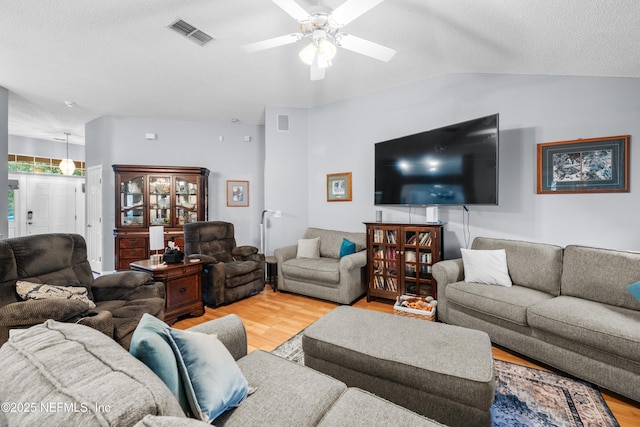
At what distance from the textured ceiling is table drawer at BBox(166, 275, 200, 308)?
2.39 m

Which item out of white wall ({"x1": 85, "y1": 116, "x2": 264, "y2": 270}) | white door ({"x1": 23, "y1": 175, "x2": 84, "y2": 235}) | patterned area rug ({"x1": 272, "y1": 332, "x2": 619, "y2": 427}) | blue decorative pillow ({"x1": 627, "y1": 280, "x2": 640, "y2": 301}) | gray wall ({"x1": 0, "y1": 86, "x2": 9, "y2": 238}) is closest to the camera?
Result: patterned area rug ({"x1": 272, "y1": 332, "x2": 619, "y2": 427})

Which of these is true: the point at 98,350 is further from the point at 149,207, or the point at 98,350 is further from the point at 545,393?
the point at 149,207

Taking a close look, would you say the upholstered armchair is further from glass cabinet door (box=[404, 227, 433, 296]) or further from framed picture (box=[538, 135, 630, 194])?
framed picture (box=[538, 135, 630, 194])

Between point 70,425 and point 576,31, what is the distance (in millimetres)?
3480

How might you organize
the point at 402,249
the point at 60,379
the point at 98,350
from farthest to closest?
the point at 402,249 < the point at 98,350 < the point at 60,379

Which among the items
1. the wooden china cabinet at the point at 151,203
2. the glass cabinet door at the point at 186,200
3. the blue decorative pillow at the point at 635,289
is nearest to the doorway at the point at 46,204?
the wooden china cabinet at the point at 151,203

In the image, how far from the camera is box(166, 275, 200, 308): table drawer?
9.78 ft

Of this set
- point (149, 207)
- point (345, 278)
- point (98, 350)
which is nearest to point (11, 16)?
point (149, 207)

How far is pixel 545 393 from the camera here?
1881 mm

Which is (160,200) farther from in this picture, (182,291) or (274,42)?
(274,42)

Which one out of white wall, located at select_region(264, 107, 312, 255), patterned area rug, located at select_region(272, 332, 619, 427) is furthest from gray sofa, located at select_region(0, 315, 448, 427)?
white wall, located at select_region(264, 107, 312, 255)

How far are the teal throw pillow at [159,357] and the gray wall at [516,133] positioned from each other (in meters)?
3.42

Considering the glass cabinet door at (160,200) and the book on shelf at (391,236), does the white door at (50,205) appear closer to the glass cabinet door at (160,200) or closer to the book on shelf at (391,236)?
the glass cabinet door at (160,200)

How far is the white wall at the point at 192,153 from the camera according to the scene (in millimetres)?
5305
